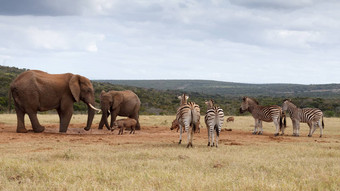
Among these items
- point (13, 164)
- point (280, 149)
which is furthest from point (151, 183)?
point (280, 149)

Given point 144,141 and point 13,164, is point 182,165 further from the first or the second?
point 144,141

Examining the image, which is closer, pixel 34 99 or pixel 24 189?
pixel 24 189

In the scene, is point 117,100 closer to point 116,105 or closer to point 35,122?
point 116,105

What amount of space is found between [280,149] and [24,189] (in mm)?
9533

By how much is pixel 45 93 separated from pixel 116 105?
4.39 metres

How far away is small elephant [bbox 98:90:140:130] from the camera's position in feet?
68.6

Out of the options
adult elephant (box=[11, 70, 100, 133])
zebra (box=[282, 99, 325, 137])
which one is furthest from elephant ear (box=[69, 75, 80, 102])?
zebra (box=[282, 99, 325, 137])

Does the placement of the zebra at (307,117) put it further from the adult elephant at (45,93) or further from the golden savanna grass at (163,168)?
the adult elephant at (45,93)

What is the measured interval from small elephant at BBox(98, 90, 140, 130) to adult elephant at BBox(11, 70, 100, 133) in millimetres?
1265

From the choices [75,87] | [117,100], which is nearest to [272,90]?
[117,100]

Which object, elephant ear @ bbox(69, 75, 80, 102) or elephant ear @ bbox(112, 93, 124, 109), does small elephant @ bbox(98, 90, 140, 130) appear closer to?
elephant ear @ bbox(112, 93, 124, 109)

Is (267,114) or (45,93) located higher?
(45,93)

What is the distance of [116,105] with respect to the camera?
21.5 m

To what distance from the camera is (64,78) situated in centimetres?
1936
